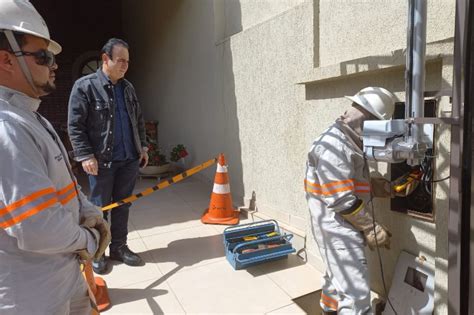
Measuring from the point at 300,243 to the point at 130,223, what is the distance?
2.51 meters

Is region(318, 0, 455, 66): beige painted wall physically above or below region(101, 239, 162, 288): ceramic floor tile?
above

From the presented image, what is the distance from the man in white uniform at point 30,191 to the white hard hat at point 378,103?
5.94 feet

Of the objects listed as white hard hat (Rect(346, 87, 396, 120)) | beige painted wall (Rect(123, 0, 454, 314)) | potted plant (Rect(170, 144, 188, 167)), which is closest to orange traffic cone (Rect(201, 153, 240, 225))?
beige painted wall (Rect(123, 0, 454, 314))

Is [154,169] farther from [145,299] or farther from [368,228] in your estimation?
[368,228]

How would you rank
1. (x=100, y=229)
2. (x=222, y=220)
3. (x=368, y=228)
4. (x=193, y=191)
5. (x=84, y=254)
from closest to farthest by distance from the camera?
(x=84, y=254) → (x=100, y=229) → (x=368, y=228) → (x=222, y=220) → (x=193, y=191)

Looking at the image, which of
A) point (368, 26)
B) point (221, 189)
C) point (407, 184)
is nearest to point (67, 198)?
point (407, 184)

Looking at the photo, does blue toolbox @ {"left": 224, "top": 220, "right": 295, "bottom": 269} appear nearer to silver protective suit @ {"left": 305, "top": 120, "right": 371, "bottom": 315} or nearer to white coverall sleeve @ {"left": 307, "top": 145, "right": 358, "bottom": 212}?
silver protective suit @ {"left": 305, "top": 120, "right": 371, "bottom": 315}

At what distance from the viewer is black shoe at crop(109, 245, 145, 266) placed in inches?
141

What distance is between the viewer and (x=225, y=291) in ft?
10.1

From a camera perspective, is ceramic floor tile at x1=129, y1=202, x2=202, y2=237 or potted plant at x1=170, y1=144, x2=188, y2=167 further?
potted plant at x1=170, y1=144, x2=188, y2=167

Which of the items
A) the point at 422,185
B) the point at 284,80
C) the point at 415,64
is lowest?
the point at 422,185

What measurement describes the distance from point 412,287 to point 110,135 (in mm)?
2907

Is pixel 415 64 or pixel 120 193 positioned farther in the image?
pixel 120 193

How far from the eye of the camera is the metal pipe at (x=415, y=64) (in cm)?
183
